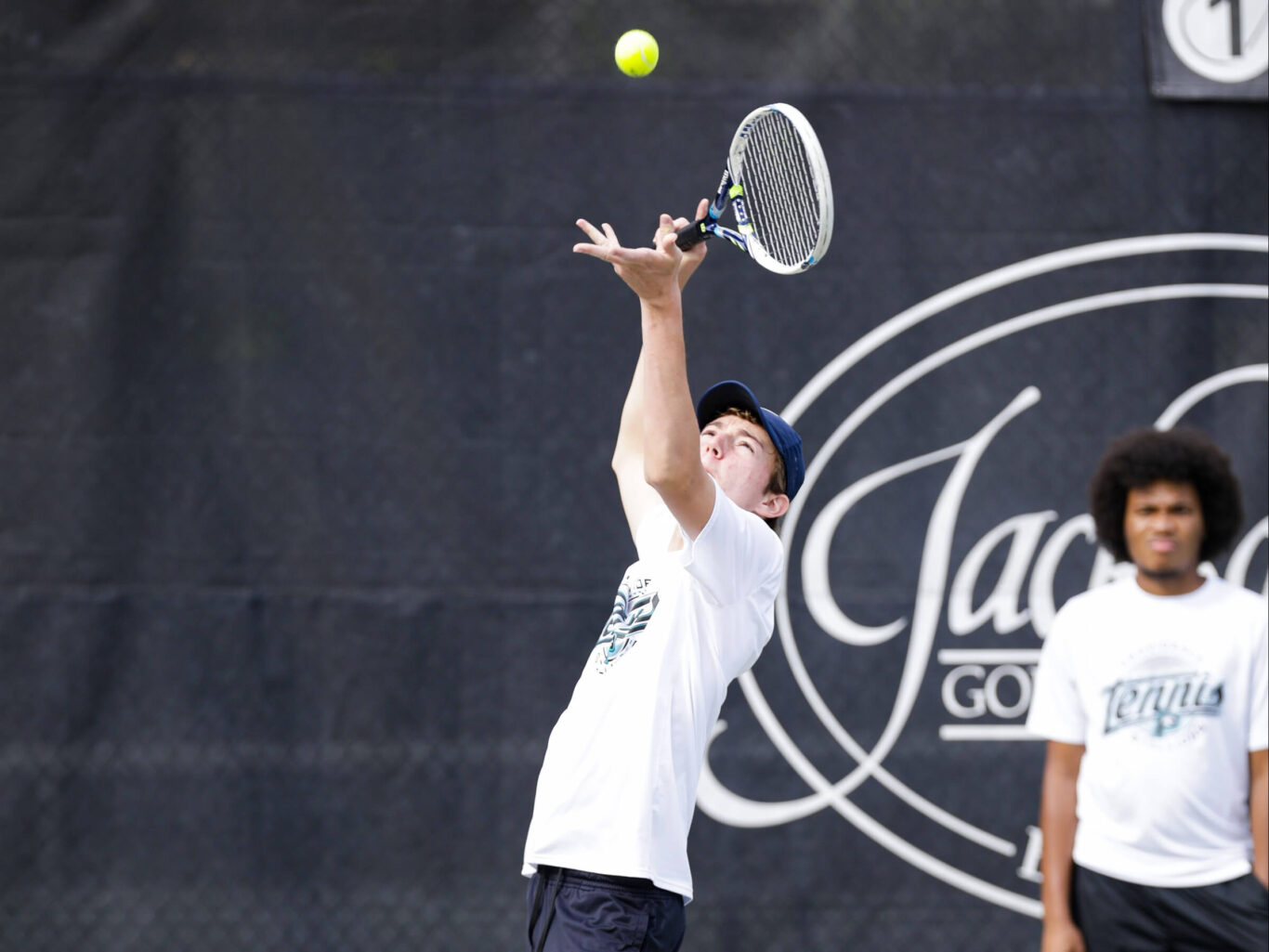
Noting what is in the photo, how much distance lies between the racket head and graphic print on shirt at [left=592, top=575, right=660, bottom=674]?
549mm

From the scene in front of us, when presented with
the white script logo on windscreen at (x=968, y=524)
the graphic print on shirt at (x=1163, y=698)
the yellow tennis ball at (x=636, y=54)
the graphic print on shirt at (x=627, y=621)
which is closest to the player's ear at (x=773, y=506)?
the graphic print on shirt at (x=627, y=621)

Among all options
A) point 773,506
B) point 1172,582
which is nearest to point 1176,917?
point 1172,582

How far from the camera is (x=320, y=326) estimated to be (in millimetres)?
3023

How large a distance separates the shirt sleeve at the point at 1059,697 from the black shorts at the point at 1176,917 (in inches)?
10.1

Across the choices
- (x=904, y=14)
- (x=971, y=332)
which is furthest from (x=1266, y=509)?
(x=904, y=14)

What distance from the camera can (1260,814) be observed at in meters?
2.30

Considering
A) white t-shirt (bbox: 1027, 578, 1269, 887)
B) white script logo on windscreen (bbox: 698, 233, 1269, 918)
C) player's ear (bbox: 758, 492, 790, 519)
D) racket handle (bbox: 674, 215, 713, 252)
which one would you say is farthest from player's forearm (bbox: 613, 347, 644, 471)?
white t-shirt (bbox: 1027, 578, 1269, 887)

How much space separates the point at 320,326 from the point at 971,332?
1.49m

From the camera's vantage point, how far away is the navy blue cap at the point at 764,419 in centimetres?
219

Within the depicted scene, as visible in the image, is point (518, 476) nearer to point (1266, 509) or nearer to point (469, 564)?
point (469, 564)

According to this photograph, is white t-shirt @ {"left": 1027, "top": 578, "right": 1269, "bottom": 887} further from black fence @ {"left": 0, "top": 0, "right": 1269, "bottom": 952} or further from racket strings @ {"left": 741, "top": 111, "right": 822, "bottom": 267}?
racket strings @ {"left": 741, "top": 111, "right": 822, "bottom": 267}

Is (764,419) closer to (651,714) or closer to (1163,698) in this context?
(651,714)

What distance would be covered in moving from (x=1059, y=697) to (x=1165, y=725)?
195mm

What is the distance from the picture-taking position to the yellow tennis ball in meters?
2.69
